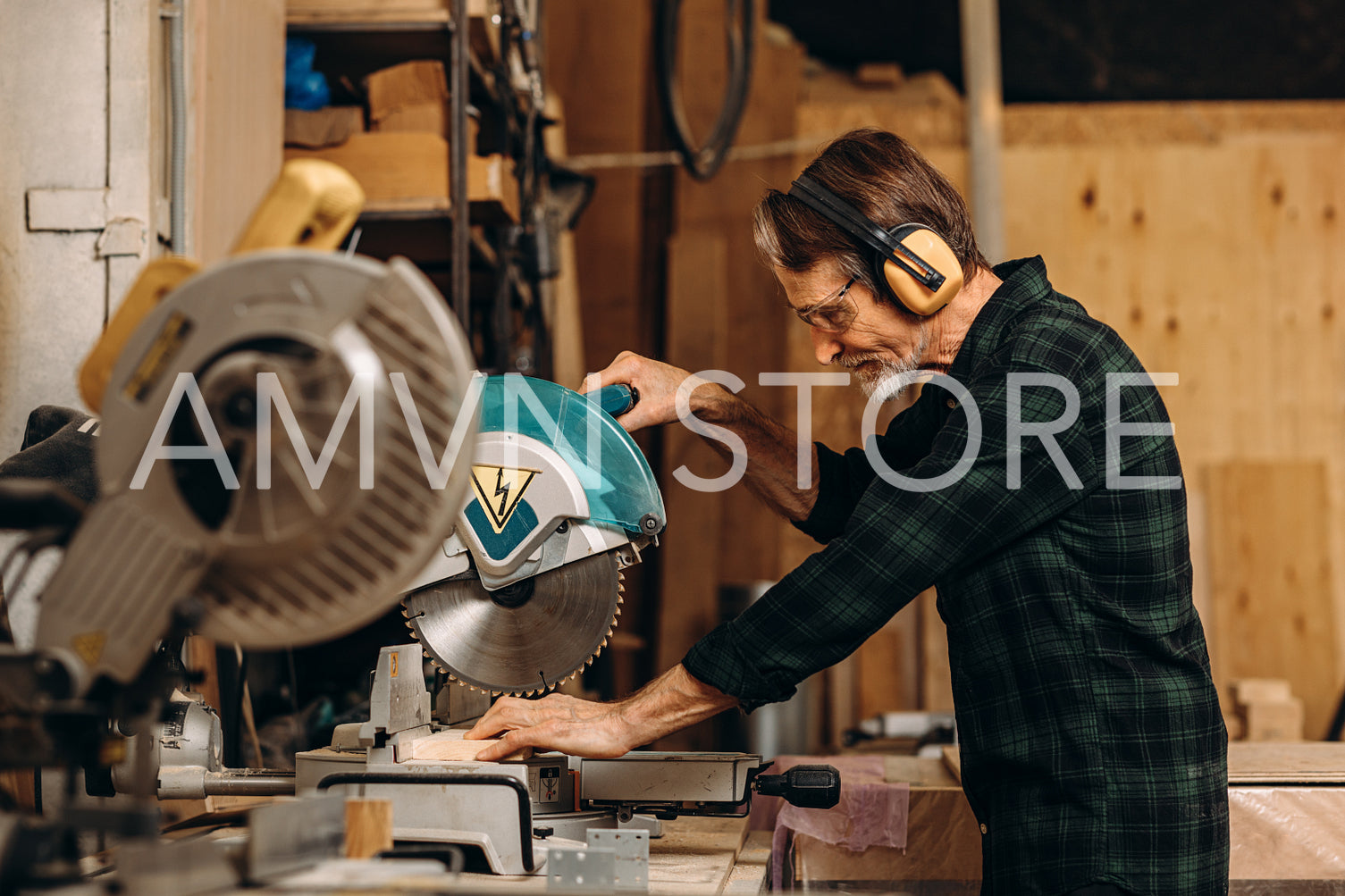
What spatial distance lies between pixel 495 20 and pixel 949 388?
5.57 ft

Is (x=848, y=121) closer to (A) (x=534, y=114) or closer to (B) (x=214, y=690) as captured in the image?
(A) (x=534, y=114)

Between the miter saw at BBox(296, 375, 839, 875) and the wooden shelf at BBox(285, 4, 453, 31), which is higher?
the wooden shelf at BBox(285, 4, 453, 31)

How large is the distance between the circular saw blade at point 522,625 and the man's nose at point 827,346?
1.42 feet

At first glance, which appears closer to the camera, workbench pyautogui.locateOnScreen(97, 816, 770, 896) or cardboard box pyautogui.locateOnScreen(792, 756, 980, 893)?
workbench pyautogui.locateOnScreen(97, 816, 770, 896)

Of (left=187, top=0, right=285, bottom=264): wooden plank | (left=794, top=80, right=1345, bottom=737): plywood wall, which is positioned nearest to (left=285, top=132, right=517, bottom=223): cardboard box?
(left=187, top=0, right=285, bottom=264): wooden plank

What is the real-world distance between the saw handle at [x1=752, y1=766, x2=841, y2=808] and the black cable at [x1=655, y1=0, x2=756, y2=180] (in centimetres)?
228

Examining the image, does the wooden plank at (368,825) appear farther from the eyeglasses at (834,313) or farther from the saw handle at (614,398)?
the eyeglasses at (834,313)

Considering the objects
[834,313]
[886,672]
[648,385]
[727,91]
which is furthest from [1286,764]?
[727,91]

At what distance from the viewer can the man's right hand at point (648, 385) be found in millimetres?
1606

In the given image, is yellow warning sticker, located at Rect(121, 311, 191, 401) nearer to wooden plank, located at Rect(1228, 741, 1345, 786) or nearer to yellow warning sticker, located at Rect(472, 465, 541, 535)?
yellow warning sticker, located at Rect(472, 465, 541, 535)

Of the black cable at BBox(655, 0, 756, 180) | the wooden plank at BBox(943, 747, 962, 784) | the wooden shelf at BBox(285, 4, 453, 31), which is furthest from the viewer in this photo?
the black cable at BBox(655, 0, 756, 180)

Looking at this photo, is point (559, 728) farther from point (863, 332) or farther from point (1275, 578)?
point (1275, 578)

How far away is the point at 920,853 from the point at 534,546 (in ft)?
2.60

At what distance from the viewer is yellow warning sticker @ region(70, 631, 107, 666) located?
32.9 inches
